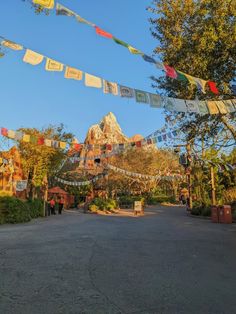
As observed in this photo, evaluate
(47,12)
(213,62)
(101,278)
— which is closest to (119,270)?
(101,278)

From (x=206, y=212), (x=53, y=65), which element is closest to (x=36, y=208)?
(x=206, y=212)

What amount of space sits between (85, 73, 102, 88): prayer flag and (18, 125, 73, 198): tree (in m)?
23.3

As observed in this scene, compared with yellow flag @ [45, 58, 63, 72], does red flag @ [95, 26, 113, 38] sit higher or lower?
higher

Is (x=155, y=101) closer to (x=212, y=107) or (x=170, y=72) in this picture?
(x=170, y=72)

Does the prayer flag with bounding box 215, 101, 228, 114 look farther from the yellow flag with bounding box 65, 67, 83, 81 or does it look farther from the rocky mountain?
the rocky mountain

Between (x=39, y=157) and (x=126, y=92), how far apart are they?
24.0 metres

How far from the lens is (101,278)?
6.38 m

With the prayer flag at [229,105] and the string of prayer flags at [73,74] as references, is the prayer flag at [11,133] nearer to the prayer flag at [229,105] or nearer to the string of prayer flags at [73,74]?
the string of prayer flags at [73,74]

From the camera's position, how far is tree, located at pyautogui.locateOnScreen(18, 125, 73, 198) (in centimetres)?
3197

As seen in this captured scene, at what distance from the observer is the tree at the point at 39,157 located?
32.0 meters

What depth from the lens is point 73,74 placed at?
8.49 metres

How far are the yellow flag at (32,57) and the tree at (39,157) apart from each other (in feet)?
78.4

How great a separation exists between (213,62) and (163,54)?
236cm

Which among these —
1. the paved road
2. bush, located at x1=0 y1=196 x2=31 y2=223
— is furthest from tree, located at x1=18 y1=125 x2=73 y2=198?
the paved road
